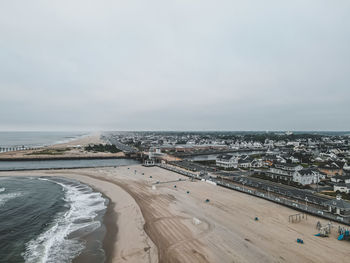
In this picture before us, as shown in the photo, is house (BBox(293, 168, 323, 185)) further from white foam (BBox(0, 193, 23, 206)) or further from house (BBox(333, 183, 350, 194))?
white foam (BBox(0, 193, 23, 206))

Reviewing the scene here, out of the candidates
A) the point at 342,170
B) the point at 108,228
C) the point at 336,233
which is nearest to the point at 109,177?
the point at 108,228

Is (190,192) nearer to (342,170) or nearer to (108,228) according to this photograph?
(108,228)

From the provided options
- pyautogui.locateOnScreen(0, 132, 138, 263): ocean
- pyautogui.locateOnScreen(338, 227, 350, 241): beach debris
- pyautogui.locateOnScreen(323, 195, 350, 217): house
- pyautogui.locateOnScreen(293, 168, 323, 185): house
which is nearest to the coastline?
pyautogui.locateOnScreen(0, 132, 138, 263): ocean

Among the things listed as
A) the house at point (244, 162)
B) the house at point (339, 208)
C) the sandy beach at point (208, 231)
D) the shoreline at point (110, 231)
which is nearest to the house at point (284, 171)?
the house at point (244, 162)

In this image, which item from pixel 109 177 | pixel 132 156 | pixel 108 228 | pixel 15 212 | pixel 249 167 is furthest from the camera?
pixel 132 156

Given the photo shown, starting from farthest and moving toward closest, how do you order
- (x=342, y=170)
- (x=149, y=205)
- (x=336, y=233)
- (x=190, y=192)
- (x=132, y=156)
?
1. (x=132, y=156)
2. (x=342, y=170)
3. (x=190, y=192)
4. (x=149, y=205)
5. (x=336, y=233)

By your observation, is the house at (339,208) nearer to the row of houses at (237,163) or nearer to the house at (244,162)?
the row of houses at (237,163)

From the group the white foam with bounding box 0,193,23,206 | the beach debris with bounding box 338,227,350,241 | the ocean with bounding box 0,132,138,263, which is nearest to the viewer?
the ocean with bounding box 0,132,138,263
